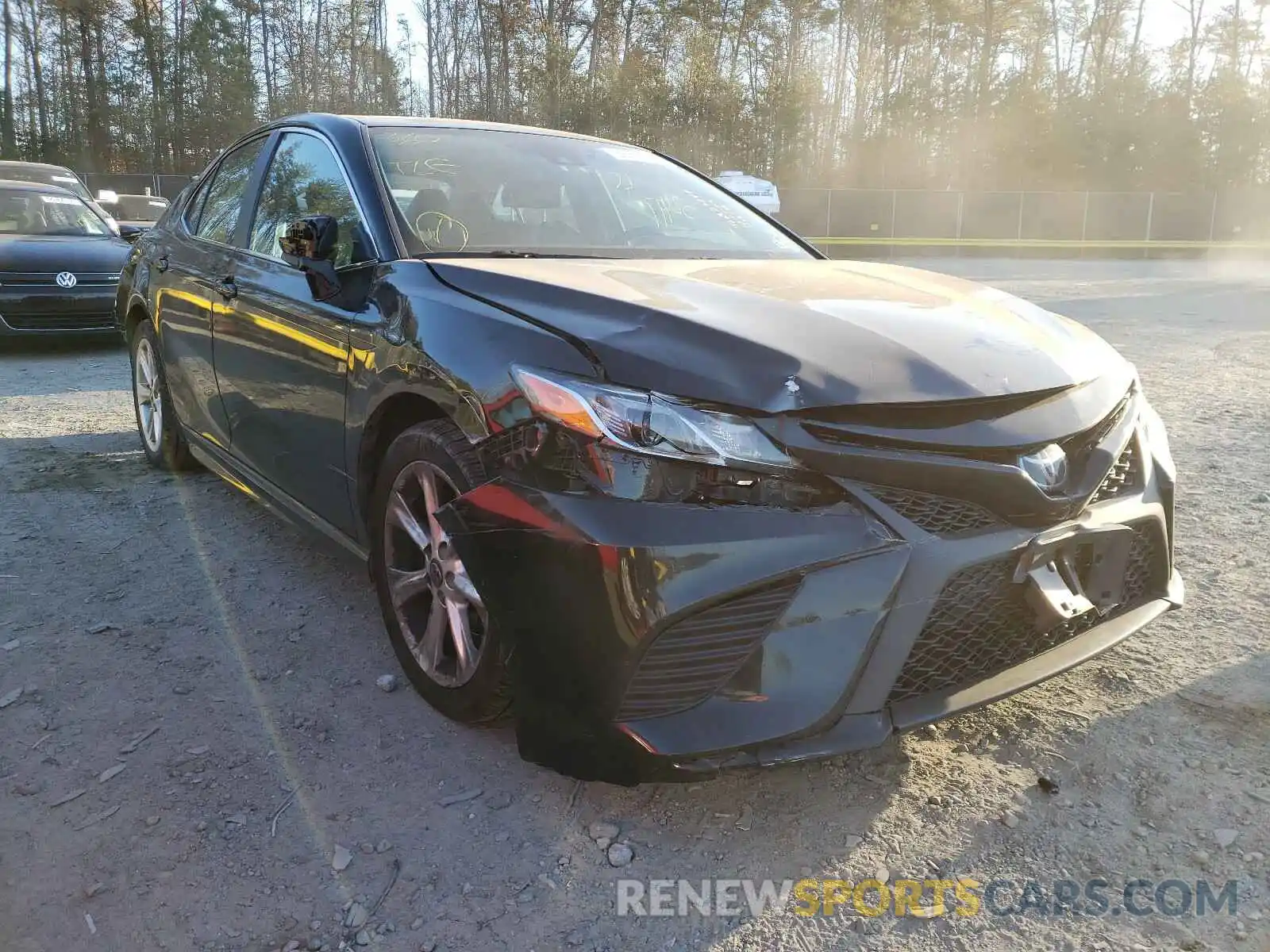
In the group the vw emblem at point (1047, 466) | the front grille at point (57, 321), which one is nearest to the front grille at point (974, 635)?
the vw emblem at point (1047, 466)

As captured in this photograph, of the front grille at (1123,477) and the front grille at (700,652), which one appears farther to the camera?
the front grille at (1123,477)

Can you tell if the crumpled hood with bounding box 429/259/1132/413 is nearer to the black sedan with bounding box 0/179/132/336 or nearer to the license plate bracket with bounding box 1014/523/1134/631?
the license plate bracket with bounding box 1014/523/1134/631

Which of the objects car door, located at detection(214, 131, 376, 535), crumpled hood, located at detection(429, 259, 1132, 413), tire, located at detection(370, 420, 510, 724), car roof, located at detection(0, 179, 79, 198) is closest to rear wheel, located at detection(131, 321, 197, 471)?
car door, located at detection(214, 131, 376, 535)

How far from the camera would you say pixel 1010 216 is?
33.9 metres

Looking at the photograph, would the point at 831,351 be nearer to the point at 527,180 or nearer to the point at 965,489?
the point at 965,489

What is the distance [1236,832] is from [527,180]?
2709 millimetres

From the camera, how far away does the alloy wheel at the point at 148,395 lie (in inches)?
192

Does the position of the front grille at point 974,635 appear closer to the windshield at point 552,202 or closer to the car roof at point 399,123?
the windshield at point 552,202

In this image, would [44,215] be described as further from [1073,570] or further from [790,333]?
[1073,570]

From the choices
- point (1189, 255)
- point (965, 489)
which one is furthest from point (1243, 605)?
point (1189, 255)

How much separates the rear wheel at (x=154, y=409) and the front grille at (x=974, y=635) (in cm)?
370

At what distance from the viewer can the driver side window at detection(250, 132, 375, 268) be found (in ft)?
10.0

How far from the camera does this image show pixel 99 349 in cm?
911

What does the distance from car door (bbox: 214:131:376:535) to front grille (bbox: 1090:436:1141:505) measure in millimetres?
1960
